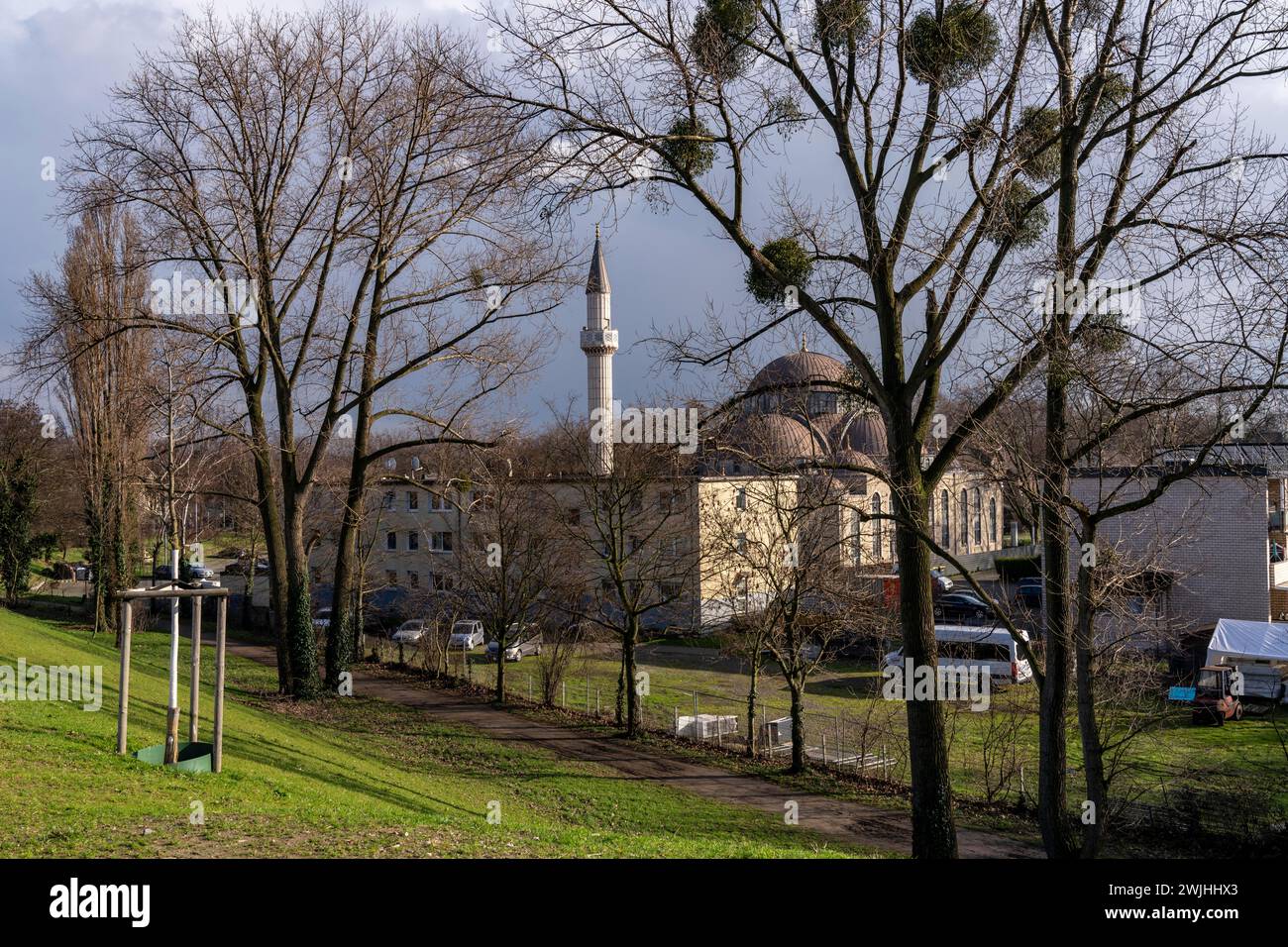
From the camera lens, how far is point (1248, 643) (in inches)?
1148

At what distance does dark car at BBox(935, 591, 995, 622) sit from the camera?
41.0 meters

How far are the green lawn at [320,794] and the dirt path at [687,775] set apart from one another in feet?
2.47

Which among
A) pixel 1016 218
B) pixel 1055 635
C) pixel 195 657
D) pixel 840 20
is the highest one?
pixel 840 20

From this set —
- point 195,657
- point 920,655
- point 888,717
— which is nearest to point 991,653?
point 888,717

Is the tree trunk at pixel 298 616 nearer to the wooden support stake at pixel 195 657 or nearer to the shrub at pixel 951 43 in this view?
the wooden support stake at pixel 195 657

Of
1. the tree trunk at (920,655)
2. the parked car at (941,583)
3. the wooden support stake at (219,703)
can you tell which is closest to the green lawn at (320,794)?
the wooden support stake at (219,703)

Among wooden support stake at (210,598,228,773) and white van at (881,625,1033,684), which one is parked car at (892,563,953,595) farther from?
wooden support stake at (210,598,228,773)

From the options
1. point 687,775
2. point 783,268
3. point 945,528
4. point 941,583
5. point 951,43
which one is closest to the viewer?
point 951,43

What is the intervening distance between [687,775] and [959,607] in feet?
85.7

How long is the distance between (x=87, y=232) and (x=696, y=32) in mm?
27691

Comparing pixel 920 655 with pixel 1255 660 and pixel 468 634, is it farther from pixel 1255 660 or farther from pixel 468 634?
pixel 468 634

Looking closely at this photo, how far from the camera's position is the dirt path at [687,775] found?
16.1 meters

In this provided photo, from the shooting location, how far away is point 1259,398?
8.30m

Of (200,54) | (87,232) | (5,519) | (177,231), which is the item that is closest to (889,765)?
(177,231)
